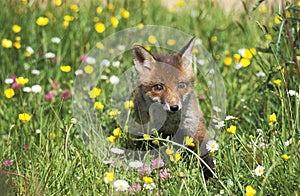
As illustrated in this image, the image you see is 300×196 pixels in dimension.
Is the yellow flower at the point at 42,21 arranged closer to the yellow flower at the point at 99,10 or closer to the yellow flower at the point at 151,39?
the yellow flower at the point at 99,10

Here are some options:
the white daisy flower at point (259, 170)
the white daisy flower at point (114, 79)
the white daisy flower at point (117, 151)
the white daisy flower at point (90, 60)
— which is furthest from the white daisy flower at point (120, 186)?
the white daisy flower at point (90, 60)

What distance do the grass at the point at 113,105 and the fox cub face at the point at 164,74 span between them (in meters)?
0.37

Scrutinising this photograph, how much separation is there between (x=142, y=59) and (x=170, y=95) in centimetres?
40

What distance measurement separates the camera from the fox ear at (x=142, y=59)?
418cm

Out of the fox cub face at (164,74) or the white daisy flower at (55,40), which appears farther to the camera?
the white daisy flower at (55,40)

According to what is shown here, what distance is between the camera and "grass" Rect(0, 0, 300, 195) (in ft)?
10.8

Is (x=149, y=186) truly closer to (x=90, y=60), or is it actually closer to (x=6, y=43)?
(x=90, y=60)

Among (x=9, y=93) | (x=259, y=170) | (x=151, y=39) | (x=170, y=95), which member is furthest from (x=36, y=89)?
(x=259, y=170)

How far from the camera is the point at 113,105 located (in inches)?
190

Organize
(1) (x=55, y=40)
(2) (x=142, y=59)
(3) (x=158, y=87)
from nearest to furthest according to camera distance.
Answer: (3) (x=158, y=87), (2) (x=142, y=59), (1) (x=55, y=40)

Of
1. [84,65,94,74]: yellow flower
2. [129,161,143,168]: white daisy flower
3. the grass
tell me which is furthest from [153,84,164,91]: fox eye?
[84,65,94,74]: yellow flower

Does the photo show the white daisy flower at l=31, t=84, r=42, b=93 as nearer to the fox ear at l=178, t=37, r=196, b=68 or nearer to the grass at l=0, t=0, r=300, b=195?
the grass at l=0, t=0, r=300, b=195

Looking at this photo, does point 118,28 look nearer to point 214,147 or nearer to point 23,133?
point 23,133

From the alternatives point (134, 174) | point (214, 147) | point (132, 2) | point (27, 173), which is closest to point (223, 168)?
point (214, 147)
